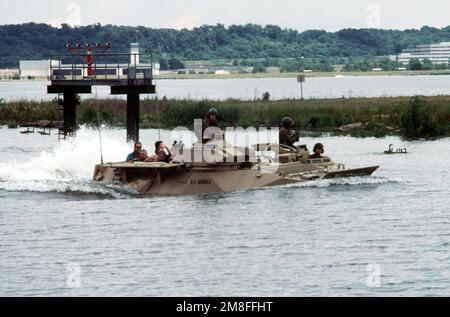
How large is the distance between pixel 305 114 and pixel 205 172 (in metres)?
42.8

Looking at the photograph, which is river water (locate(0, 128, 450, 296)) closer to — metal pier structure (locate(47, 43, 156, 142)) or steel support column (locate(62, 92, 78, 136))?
metal pier structure (locate(47, 43, 156, 142))

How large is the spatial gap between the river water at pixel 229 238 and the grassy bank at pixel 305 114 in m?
22.5

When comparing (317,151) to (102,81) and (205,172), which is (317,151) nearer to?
(205,172)

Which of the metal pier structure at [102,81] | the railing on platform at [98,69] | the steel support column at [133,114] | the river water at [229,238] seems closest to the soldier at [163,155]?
Answer: the river water at [229,238]

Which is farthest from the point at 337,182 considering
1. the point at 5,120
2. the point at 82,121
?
the point at 5,120

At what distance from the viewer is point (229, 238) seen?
37969 millimetres

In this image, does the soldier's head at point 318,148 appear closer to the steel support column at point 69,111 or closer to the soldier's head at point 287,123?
the soldier's head at point 287,123

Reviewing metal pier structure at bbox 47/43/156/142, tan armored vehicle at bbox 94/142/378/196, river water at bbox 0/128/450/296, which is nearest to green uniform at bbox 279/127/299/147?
tan armored vehicle at bbox 94/142/378/196

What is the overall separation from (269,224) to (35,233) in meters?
6.76

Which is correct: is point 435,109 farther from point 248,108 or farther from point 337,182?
point 337,182

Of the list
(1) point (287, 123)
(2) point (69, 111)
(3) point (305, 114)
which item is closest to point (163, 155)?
(1) point (287, 123)

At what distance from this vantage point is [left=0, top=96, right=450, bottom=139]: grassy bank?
79250 mm
